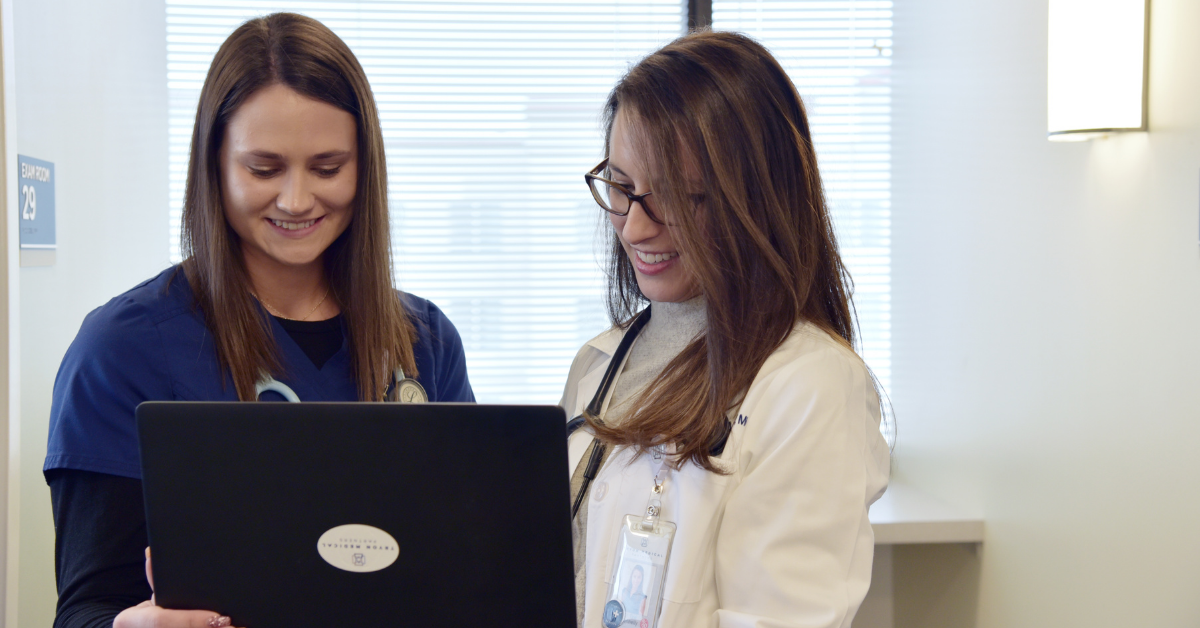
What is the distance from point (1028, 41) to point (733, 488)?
1.41 metres

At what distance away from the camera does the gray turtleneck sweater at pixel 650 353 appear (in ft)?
3.62

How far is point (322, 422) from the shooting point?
2.41ft

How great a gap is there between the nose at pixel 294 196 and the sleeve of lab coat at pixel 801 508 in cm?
66

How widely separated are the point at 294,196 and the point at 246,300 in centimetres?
16

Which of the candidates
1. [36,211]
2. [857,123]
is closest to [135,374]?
[36,211]

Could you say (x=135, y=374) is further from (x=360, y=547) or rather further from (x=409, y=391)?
(x=360, y=547)

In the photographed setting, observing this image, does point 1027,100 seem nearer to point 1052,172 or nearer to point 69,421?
point 1052,172

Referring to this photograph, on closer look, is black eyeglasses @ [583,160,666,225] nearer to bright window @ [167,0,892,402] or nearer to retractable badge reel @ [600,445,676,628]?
retractable badge reel @ [600,445,676,628]

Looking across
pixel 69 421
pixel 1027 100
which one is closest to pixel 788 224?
pixel 69 421

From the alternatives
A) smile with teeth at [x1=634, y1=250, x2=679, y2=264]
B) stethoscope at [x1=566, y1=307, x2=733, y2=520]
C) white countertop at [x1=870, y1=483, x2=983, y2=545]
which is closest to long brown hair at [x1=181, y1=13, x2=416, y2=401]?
stethoscope at [x1=566, y1=307, x2=733, y2=520]

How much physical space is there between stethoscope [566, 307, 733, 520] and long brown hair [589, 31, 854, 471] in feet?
0.15

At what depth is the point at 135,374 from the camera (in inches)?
43.5

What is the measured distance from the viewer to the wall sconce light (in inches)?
57.9

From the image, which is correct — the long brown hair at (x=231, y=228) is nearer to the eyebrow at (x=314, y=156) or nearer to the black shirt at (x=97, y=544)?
→ the eyebrow at (x=314, y=156)
